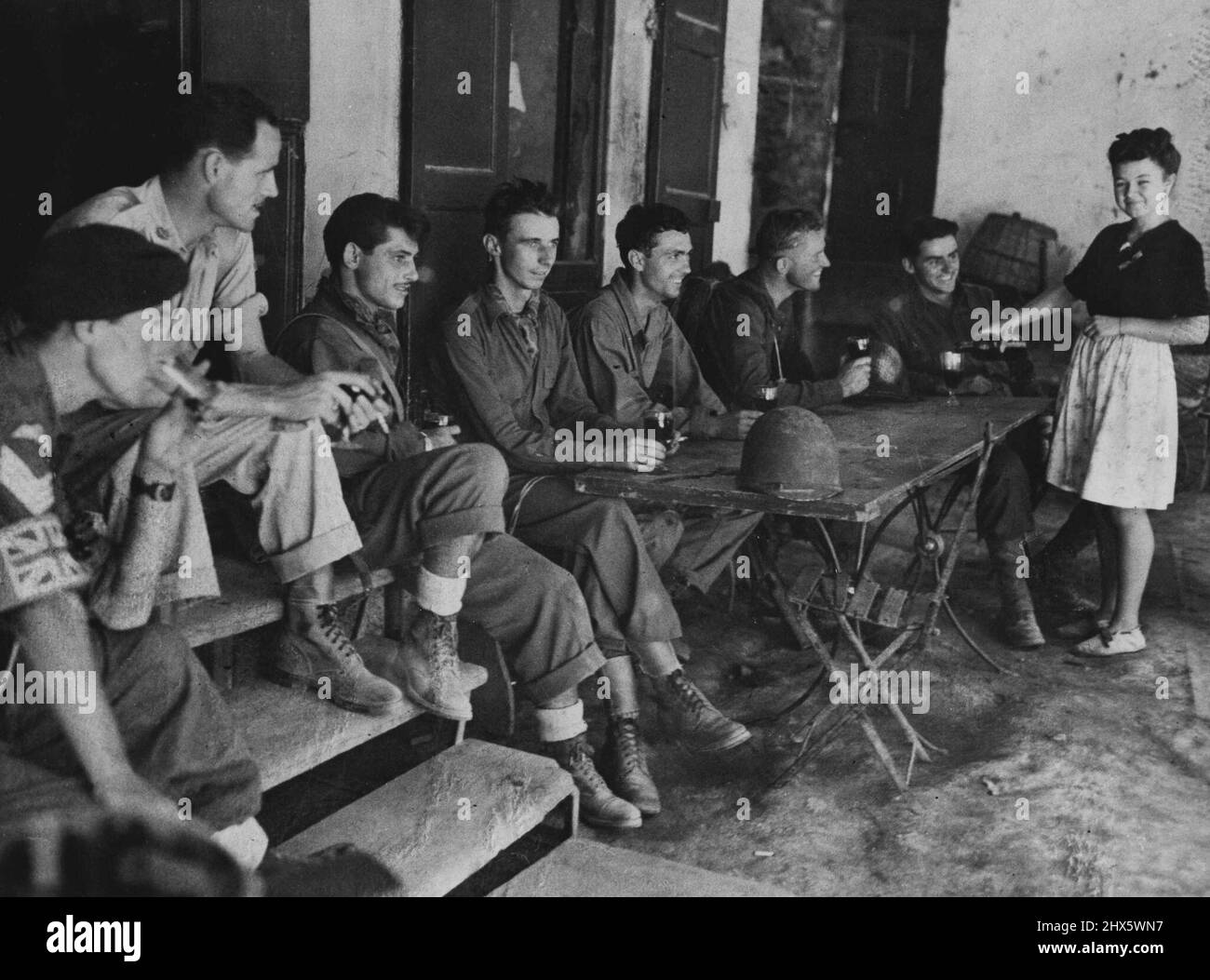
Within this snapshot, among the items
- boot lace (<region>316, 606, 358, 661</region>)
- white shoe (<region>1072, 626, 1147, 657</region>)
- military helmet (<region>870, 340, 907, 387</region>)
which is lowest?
white shoe (<region>1072, 626, 1147, 657</region>)

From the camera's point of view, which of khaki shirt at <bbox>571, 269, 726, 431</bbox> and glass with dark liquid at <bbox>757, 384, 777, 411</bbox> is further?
glass with dark liquid at <bbox>757, 384, 777, 411</bbox>

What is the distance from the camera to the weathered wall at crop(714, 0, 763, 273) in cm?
727

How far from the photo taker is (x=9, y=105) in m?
3.86

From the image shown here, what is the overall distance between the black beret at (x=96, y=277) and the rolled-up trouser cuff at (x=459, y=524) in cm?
111

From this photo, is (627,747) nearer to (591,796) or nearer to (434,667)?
(591,796)

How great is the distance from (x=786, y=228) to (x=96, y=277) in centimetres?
337

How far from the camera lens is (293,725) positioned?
3.07m

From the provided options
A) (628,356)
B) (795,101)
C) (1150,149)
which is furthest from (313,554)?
(795,101)

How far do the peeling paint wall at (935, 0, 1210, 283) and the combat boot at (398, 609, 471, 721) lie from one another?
634 cm

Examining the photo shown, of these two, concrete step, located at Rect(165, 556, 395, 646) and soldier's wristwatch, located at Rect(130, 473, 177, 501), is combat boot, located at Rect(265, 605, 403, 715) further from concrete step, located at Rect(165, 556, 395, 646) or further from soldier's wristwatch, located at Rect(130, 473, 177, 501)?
soldier's wristwatch, located at Rect(130, 473, 177, 501)

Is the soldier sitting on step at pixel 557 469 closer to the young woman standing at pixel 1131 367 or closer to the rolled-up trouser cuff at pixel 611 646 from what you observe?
the rolled-up trouser cuff at pixel 611 646

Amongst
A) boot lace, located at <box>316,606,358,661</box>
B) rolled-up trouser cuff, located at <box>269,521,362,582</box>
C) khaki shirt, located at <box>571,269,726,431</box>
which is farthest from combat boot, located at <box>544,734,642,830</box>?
khaki shirt, located at <box>571,269,726,431</box>
